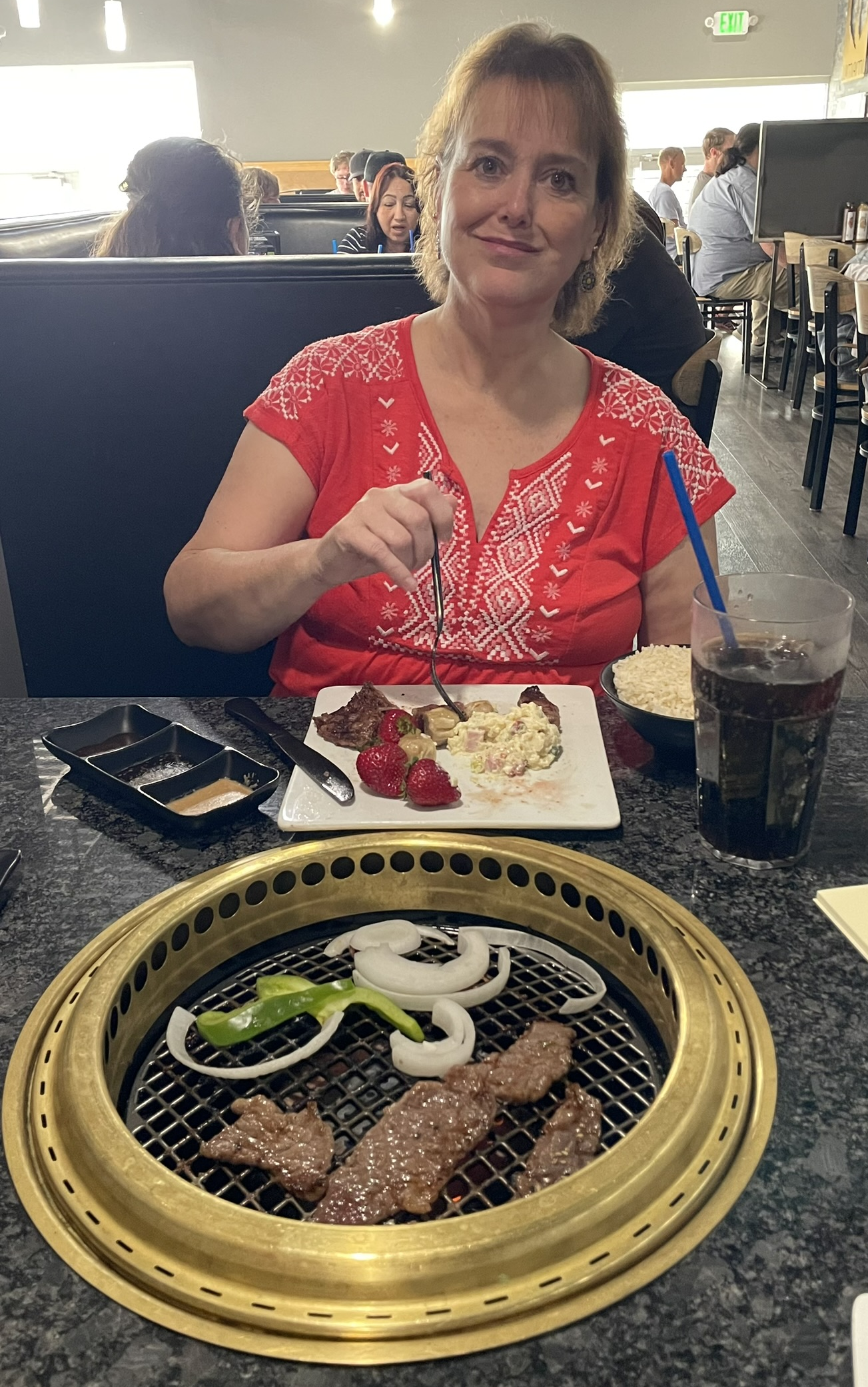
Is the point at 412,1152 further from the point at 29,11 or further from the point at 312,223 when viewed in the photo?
the point at 29,11

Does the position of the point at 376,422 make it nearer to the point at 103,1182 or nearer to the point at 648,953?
the point at 648,953

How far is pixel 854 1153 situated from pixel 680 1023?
0.12m

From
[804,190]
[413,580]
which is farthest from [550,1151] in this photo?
[804,190]

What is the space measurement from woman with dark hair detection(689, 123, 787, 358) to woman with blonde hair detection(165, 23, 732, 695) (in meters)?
7.00

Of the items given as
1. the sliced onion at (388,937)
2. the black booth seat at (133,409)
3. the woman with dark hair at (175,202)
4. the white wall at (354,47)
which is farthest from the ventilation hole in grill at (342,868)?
the white wall at (354,47)

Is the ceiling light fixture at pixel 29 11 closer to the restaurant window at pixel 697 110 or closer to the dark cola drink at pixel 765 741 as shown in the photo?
the restaurant window at pixel 697 110

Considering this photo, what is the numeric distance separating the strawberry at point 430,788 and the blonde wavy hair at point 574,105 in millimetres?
1028

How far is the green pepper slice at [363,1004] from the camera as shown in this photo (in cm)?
71

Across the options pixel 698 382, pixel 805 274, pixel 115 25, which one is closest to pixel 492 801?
pixel 698 382

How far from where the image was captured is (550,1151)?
607 millimetres

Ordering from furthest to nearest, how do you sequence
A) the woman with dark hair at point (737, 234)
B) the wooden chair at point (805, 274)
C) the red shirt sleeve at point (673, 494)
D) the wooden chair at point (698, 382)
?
Answer: the woman with dark hair at point (737, 234) < the wooden chair at point (805, 274) < the wooden chair at point (698, 382) < the red shirt sleeve at point (673, 494)

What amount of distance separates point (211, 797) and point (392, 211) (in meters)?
4.36

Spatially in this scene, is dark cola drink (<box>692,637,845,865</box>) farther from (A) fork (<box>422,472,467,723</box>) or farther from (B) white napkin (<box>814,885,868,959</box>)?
(A) fork (<box>422,472,467,723</box>)

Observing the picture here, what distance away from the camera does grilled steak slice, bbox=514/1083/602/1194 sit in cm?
59
